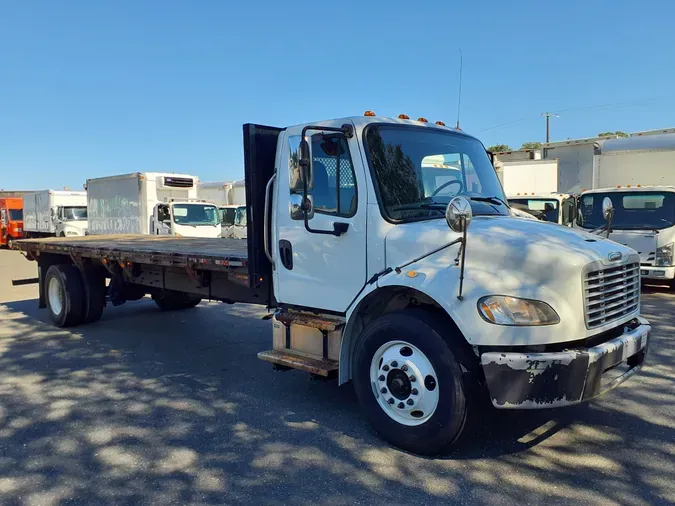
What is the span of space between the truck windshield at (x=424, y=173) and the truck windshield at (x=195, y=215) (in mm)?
14734

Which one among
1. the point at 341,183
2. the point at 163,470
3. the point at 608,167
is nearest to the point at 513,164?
the point at 608,167

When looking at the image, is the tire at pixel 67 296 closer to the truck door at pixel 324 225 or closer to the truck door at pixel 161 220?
the truck door at pixel 324 225

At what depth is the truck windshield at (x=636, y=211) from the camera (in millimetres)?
10828

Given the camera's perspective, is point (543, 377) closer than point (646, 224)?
Yes

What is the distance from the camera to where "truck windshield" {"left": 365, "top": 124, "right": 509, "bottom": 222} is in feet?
14.5

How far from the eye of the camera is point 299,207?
4.80 meters

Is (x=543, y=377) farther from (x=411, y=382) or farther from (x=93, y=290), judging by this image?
(x=93, y=290)

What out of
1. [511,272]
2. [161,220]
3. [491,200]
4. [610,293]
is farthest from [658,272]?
[161,220]

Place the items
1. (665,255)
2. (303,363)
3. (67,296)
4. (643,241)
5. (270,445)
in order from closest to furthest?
1. (270,445)
2. (303,363)
3. (67,296)
4. (665,255)
5. (643,241)

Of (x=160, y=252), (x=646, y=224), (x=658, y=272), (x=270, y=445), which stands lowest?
(x=270, y=445)

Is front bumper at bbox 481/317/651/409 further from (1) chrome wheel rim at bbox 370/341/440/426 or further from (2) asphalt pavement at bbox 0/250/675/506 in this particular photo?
(2) asphalt pavement at bbox 0/250/675/506

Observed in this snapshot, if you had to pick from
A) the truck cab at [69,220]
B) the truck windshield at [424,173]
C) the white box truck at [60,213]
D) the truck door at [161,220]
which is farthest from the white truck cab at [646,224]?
the white box truck at [60,213]

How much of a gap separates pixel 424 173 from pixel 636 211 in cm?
A: 843

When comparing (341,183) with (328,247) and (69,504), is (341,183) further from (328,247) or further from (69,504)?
(69,504)
